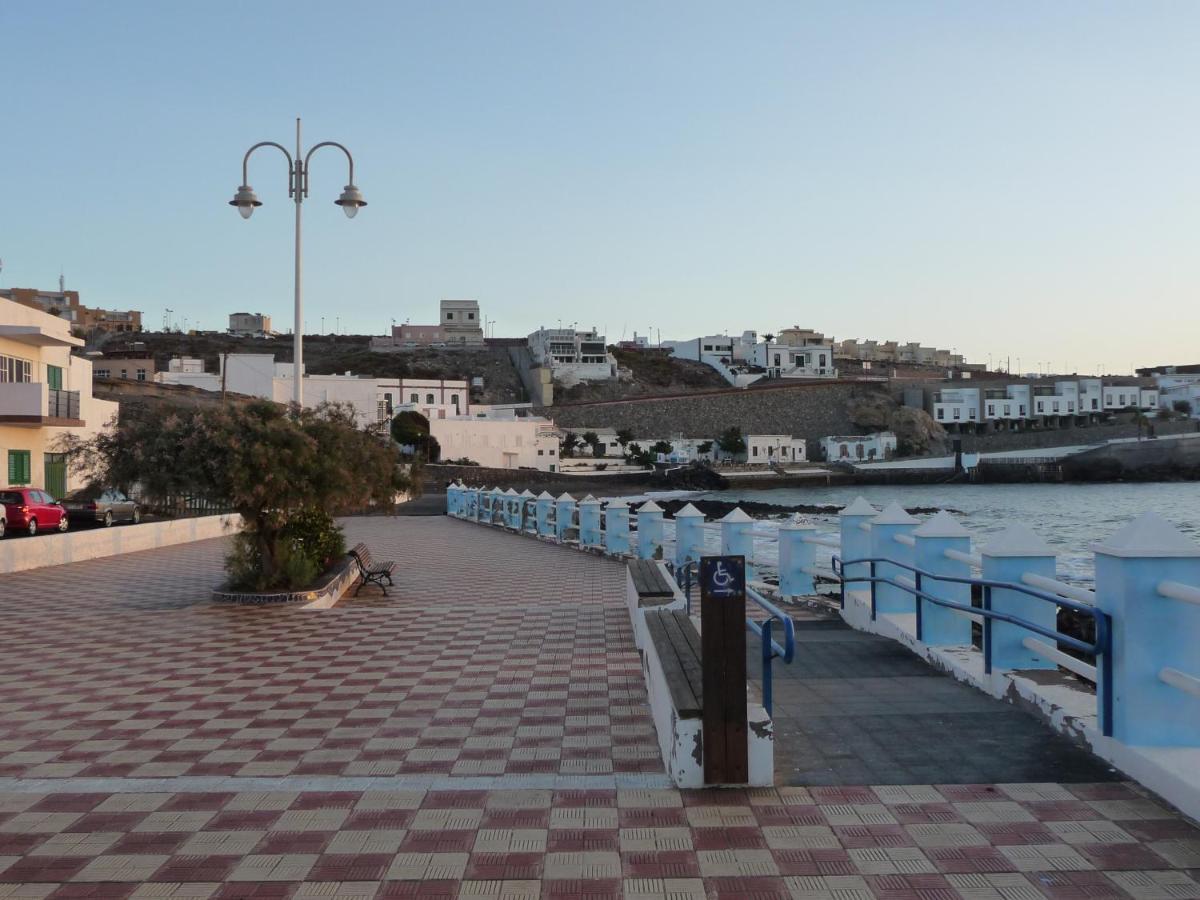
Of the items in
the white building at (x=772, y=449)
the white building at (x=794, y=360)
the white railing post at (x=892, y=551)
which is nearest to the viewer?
the white railing post at (x=892, y=551)

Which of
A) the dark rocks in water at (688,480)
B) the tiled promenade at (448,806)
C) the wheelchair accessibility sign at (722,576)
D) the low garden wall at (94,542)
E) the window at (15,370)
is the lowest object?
the dark rocks in water at (688,480)

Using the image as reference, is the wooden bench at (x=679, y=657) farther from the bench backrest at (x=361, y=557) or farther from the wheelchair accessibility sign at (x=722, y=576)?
the bench backrest at (x=361, y=557)

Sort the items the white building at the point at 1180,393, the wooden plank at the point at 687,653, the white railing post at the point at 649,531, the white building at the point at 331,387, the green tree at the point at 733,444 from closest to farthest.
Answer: the wooden plank at the point at 687,653 → the white railing post at the point at 649,531 → the white building at the point at 331,387 → the green tree at the point at 733,444 → the white building at the point at 1180,393

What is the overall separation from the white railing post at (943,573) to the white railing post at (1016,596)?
3.84 feet

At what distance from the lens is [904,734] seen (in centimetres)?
549

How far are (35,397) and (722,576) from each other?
27.9 meters

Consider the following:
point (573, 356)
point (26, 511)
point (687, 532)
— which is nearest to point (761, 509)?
point (26, 511)

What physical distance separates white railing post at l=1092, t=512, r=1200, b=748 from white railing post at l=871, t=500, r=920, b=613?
12.8ft

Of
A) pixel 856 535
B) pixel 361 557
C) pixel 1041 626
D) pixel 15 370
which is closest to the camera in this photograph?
pixel 1041 626

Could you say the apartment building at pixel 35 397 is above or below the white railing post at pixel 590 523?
above

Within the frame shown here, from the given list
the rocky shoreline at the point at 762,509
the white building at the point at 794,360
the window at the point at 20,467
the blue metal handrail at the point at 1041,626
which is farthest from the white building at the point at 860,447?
the blue metal handrail at the point at 1041,626

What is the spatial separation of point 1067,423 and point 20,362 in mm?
121947

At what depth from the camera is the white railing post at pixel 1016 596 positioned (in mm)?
6031

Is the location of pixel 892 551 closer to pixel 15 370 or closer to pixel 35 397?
pixel 35 397
